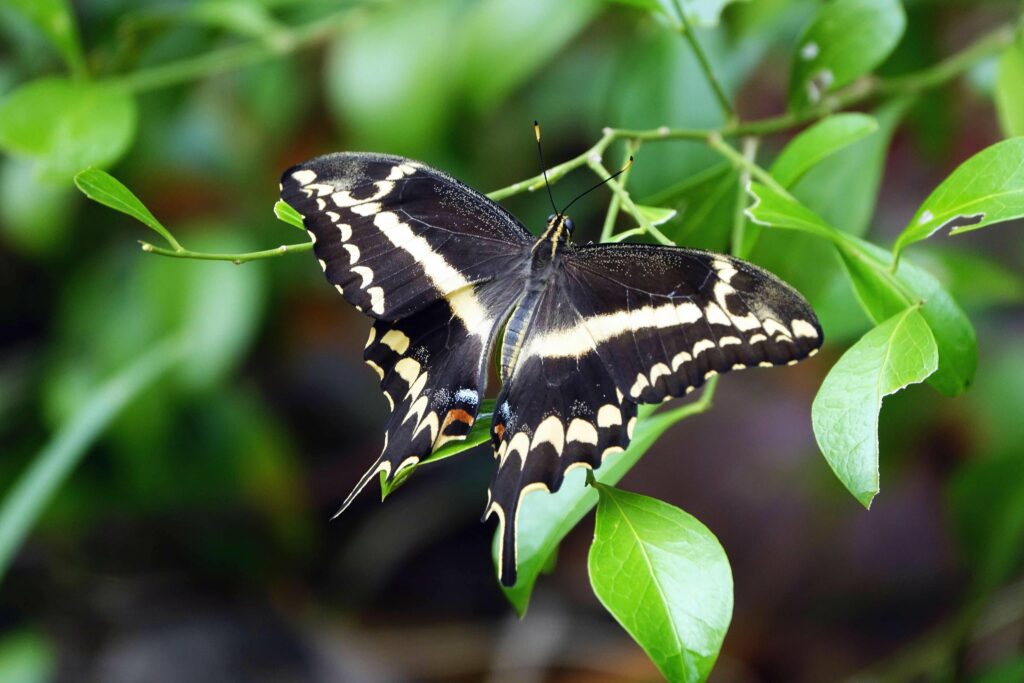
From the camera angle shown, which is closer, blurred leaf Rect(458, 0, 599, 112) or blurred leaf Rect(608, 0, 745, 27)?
blurred leaf Rect(608, 0, 745, 27)

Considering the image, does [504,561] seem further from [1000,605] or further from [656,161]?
[1000,605]

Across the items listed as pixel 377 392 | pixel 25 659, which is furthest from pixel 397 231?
pixel 377 392

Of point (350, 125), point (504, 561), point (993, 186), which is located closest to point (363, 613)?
point (350, 125)

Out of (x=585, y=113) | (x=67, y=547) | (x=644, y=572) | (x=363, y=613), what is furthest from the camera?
(x=363, y=613)

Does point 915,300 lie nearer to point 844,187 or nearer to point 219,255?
point 844,187

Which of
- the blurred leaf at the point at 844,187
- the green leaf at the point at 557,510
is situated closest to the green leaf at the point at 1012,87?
the blurred leaf at the point at 844,187

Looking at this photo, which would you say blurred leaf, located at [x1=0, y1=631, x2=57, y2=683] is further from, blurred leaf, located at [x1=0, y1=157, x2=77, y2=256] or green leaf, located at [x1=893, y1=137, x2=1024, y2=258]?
green leaf, located at [x1=893, y1=137, x2=1024, y2=258]

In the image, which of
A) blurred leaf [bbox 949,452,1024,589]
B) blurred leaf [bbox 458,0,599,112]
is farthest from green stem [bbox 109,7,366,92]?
blurred leaf [bbox 949,452,1024,589]
